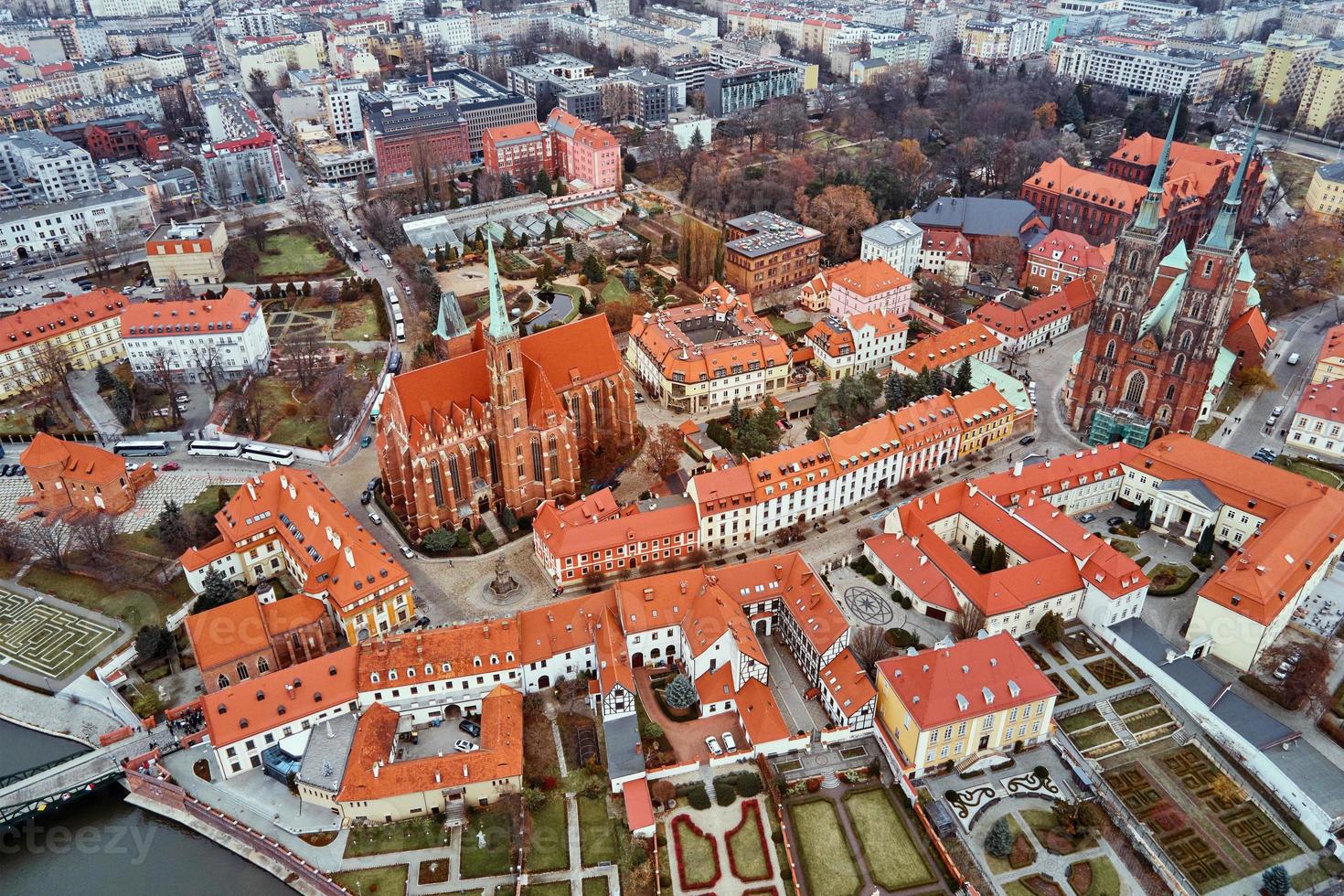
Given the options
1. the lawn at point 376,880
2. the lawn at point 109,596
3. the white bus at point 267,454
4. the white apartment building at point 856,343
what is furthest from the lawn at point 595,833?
the white apartment building at point 856,343

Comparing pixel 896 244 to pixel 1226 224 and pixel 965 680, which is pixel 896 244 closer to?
pixel 1226 224

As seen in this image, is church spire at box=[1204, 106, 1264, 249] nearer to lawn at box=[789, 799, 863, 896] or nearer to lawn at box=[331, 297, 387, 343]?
lawn at box=[789, 799, 863, 896]

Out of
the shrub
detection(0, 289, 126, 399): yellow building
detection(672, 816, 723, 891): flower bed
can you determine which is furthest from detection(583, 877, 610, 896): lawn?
detection(0, 289, 126, 399): yellow building

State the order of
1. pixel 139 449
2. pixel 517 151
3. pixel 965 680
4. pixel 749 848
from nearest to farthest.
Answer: pixel 749 848 < pixel 965 680 < pixel 139 449 < pixel 517 151

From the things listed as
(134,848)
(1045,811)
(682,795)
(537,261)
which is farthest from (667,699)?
(537,261)

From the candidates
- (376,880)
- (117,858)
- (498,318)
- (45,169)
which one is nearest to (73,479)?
(117,858)

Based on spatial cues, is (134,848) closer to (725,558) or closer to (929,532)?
(725,558)
